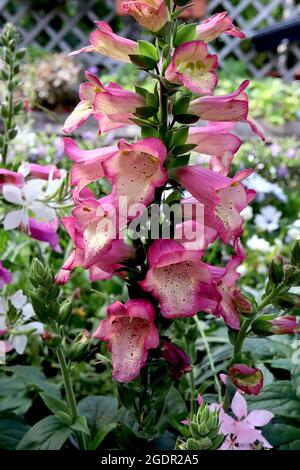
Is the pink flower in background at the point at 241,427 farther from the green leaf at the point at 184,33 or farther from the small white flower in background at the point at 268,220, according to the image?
the small white flower in background at the point at 268,220

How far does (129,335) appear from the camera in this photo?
51 cm

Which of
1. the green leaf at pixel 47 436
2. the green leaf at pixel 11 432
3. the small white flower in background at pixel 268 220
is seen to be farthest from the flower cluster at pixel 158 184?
the small white flower in background at pixel 268 220

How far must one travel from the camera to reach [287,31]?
405cm

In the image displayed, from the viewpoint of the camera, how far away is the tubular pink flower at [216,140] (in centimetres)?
52

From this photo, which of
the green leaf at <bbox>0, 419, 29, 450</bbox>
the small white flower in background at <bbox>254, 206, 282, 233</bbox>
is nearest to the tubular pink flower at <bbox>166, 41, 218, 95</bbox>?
the green leaf at <bbox>0, 419, 29, 450</bbox>

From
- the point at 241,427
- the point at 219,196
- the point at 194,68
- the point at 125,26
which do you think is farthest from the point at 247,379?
the point at 125,26

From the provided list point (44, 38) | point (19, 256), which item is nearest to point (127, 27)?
point (44, 38)

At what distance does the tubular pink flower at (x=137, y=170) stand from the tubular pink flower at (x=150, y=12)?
4.0 inches

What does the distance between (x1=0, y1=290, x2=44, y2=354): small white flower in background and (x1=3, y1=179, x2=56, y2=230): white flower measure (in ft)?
0.27

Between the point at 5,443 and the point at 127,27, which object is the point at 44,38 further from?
the point at 5,443

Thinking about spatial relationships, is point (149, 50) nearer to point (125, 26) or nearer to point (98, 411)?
point (98, 411)

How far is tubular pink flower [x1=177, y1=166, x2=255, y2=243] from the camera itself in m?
0.50

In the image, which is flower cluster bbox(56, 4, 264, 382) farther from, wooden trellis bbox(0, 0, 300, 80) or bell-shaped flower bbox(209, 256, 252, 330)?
wooden trellis bbox(0, 0, 300, 80)

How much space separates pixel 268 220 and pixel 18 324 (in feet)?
3.34
